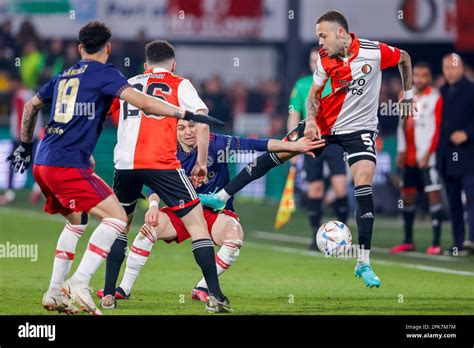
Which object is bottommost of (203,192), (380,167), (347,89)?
(380,167)

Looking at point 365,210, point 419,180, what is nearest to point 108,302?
point 365,210

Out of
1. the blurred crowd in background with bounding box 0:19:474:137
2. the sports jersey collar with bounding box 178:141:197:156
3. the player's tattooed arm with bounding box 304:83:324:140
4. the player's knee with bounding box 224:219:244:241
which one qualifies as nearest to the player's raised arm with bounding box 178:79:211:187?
the player's knee with bounding box 224:219:244:241

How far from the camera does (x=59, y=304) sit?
919cm

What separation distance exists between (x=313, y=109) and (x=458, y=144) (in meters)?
4.07

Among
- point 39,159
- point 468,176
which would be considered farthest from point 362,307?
point 468,176

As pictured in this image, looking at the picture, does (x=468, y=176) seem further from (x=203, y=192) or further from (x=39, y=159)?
(x=39, y=159)

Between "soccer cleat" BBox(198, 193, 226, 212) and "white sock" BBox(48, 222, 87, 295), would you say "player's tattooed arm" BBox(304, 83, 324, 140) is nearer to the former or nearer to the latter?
"soccer cleat" BBox(198, 193, 226, 212)

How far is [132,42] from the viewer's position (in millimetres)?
26766

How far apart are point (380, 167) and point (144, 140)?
11.5 meters

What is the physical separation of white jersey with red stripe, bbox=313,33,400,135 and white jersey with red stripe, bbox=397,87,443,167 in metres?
3.99

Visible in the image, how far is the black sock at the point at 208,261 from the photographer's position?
945 centimetres

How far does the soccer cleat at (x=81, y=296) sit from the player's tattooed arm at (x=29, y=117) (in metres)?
1.30
